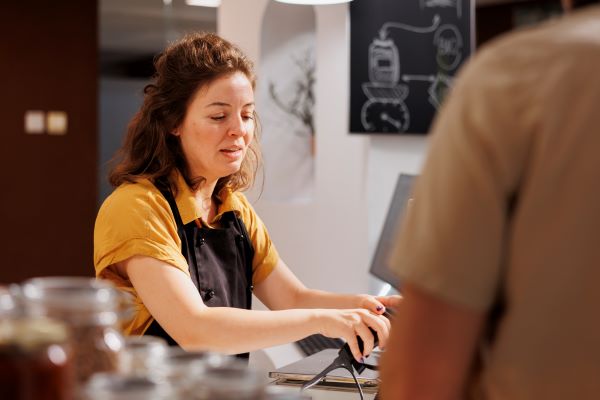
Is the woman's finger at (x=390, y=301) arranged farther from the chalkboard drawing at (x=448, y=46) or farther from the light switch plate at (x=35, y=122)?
the light switch plate at (x=35, y=122)

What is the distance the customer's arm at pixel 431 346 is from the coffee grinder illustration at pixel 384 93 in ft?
10.8

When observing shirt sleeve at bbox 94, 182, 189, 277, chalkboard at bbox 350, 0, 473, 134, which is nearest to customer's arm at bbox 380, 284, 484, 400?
shirt sleeve at bbox 94, 182, 189, 277

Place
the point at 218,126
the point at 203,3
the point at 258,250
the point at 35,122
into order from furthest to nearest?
the point at 35,122 < the point at 203,3 < the point at 258,250 < the point at 218,126

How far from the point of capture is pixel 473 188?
39.1 inches

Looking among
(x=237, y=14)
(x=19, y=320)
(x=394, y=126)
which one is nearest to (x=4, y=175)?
(x=237, y=14)

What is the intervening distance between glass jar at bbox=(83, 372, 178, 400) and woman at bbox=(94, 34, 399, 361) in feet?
3.89

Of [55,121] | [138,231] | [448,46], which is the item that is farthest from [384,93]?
[55,121]

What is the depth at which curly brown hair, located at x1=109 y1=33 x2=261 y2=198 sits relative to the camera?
2658 millimetres

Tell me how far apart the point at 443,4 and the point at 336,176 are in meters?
0.94

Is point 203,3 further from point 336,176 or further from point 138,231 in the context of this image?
point 138,231

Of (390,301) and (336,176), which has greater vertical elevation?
(336,176)

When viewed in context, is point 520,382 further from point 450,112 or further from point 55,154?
point 55,154

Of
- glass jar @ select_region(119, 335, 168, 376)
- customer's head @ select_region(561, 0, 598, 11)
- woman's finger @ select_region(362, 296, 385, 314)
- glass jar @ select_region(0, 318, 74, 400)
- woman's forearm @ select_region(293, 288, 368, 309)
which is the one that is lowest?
woman's forearm @ select_region(293, 288, 368, 309)

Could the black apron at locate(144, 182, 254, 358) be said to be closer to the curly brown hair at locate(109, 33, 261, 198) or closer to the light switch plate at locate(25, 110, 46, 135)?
the curly brown hair at locate(109, 33, 261, 198)
